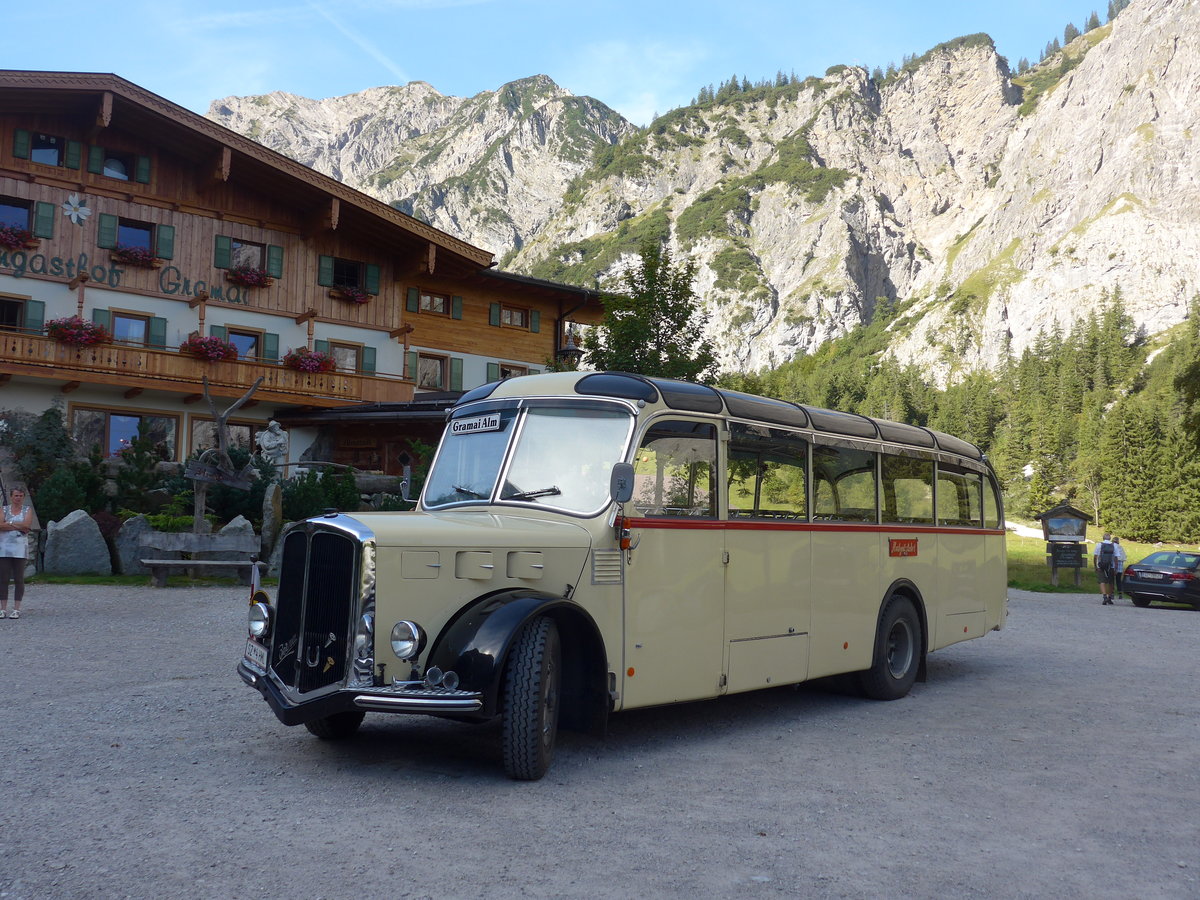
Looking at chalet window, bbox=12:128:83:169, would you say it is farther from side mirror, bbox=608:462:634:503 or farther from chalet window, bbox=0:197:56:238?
side mirror, bbox=608:462:634:503

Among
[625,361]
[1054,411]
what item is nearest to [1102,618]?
[625,361]

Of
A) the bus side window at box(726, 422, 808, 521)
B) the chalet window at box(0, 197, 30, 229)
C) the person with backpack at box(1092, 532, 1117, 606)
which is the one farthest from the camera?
the chalet window at box(0, 197, 30, 229)

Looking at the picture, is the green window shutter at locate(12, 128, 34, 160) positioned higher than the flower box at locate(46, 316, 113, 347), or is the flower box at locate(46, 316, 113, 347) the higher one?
the green window shutter at locate(12, 128, 34, 160)

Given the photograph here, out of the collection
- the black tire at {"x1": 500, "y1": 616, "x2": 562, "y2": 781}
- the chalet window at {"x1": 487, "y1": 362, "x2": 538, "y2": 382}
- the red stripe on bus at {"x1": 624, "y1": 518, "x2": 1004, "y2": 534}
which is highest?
the chalet window at {"x1": 487, "y1": 362, "x2": 538, "y2": 382}

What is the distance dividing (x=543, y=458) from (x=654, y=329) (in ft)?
51.5

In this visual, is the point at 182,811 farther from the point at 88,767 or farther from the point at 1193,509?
the point at 1193,509

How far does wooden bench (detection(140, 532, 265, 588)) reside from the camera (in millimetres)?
18391

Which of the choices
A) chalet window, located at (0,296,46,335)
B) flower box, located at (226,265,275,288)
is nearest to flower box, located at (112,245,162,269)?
flower box, located at (226,265,275,288)

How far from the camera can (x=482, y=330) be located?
39.2 m

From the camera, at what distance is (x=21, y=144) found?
94.1 feet

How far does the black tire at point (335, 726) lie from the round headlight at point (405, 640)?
152 cm

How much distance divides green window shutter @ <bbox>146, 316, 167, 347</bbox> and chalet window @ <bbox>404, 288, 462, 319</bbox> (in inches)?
359

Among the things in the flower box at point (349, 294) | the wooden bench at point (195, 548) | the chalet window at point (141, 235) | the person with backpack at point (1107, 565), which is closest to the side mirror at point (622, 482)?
the wooden bench at point (195, 548)

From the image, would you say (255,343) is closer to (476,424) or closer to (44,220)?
(44,220)
